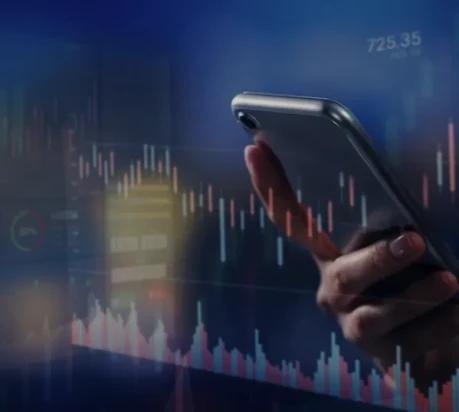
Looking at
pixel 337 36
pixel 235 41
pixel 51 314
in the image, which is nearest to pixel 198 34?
pixel 235 41

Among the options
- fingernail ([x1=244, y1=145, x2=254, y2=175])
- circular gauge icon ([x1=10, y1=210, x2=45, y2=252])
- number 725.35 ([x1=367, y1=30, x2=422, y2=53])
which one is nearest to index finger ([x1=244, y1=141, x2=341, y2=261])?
fingernail ([x1=244, y1=145, x2=254, y2=175])

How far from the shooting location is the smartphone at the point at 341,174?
29.9 inches

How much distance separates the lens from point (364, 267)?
2.69 feet

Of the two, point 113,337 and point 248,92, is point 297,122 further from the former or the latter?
point 113,337

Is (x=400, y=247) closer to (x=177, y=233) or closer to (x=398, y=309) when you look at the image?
(x=398, y=309)

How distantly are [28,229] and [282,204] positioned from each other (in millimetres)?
482

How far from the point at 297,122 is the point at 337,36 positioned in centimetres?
11

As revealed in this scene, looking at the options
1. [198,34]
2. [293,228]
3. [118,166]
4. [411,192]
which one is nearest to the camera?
[411,192]

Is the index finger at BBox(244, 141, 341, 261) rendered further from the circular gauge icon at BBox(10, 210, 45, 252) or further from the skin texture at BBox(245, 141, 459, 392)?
the circular gauge icon at BBox(10, 210, 45, 252)

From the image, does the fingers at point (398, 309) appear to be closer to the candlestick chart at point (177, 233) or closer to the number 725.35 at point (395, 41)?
the candlestick chart at point (177, 233)

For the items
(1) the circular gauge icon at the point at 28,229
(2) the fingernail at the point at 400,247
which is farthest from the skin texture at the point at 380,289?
(1) the circular gauge icon at the point at 28,229

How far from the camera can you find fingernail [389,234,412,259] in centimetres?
78

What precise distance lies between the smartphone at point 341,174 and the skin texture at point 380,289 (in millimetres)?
13

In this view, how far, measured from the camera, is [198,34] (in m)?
0.98
